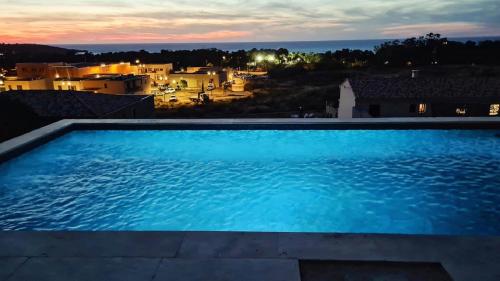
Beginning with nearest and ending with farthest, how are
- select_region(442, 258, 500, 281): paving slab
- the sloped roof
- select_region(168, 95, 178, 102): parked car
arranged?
select_region(442, 258, 500, 281): paving slab < the sloped roof < select_region(168, 95, 178, 102): parked car

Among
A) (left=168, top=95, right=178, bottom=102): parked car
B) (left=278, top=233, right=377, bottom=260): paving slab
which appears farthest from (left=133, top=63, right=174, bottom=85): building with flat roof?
(left=278, top=233, right=377, bottom=260): paving slab

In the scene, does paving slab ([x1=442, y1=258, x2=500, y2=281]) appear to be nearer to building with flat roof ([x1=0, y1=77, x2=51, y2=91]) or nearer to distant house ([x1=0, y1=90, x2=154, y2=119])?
distant house ([x1=0, y1=90, x2=154, y2=119])

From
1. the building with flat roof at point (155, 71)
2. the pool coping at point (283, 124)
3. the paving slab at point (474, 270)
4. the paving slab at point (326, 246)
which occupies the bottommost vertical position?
the paving slab at point (474, 270)

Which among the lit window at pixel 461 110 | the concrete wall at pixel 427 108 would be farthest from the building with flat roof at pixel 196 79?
the lit window at pixel 461 110

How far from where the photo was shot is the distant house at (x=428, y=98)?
949 inches

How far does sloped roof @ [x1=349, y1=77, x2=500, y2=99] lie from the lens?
24.3 m

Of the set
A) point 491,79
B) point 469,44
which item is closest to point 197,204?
point 491,79

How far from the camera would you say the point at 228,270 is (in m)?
4.32

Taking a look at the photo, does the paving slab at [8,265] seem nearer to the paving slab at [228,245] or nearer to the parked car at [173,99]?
the paving slab at [228,245]

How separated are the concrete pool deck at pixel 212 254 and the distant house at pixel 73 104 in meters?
17.7

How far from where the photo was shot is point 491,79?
25.5 meters

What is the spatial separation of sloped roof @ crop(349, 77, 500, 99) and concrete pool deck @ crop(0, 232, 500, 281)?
830 inches

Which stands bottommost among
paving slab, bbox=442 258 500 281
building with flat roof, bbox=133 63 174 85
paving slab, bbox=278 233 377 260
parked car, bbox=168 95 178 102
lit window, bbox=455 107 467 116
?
parked car, bbox=168 95 178 102

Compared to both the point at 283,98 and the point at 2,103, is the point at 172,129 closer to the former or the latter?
the point at 2,103
